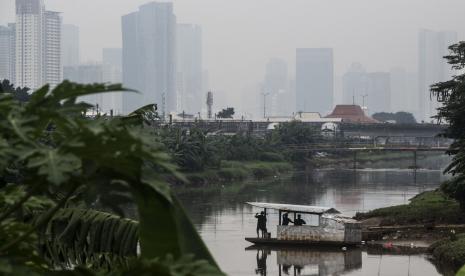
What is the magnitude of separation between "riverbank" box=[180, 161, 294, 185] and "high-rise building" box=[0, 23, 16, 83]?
104 metres

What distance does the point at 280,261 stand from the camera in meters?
21.7

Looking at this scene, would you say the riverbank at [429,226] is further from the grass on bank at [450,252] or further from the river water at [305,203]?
the river water at [305,203]

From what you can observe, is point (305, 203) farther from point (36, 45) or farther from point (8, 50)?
point (8, 50)

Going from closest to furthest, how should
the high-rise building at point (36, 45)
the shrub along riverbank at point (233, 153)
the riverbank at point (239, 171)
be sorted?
1. the shrub along riverbank at point (233, 153)
2. the riverbank at point (239, 171)
3. the high-rise building at point (36, 45)

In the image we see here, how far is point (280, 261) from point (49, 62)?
147216mm

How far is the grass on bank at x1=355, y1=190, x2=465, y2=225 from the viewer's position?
28.2 meters

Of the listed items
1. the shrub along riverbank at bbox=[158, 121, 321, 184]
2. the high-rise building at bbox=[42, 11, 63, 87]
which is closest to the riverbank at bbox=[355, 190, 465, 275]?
the shrub along riverbank at bbox=[158, 121, 321, 184]

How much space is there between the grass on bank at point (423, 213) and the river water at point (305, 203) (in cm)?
360

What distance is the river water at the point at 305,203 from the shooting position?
20.7 m

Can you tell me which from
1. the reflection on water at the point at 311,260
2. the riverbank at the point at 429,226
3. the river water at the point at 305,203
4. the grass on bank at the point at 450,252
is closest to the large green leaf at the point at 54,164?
the river water at the point at 305,203

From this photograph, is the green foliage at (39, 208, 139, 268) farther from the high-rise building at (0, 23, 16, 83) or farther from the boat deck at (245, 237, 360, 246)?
the high-rise building at (0, 23, 16, 83)

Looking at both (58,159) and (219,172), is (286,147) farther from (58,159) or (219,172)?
(58,159)

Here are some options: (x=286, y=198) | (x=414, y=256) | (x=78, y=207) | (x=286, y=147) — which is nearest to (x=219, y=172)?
(x=286, y=198)

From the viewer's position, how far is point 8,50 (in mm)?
168875
